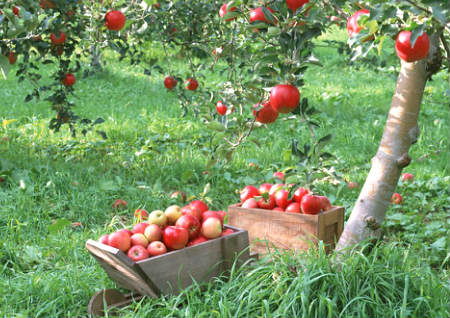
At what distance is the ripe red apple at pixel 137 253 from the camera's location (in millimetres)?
2246

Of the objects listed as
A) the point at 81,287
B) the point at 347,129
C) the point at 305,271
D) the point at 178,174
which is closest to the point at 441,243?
the point at 305,271

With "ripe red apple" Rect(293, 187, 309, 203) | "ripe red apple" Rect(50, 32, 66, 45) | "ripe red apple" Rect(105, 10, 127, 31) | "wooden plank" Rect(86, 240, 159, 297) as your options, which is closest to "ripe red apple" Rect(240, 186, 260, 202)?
"ripe red apple" Rect(293, 187, 309, 203)

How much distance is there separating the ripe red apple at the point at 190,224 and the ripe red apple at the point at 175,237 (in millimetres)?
66

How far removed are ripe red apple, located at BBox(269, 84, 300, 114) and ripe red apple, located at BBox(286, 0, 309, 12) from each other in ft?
0.82

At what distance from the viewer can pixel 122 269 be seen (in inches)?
88.9

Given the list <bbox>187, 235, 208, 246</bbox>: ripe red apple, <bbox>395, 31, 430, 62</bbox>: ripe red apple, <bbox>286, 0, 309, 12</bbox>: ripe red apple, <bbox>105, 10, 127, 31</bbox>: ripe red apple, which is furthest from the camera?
<bbox>105, 10, 127, 31</bbox>: ripe red apple

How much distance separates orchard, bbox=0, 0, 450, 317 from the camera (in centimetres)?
196

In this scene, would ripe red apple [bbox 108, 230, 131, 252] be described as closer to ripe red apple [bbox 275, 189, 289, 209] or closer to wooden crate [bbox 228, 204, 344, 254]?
wooden crate [bbox 228, 204, 344, 254]

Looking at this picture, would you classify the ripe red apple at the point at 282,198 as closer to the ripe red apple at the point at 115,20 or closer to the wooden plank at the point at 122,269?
the wooden plank at the point at 122,269

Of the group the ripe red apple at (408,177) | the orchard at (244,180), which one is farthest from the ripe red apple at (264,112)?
the ripe red apple at (408,177)

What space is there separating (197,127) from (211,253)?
363 cm

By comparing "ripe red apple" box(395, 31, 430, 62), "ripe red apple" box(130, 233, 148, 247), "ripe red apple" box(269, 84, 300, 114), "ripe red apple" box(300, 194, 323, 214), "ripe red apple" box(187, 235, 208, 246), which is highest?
"ripe red apple" box(395, 31, 430, 62)

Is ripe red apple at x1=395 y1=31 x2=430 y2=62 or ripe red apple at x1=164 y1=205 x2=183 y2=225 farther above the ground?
ripe red apple at x1=395 y1=31 x2=430 y2=62

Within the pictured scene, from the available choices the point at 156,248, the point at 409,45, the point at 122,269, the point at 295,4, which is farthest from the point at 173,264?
the point at 409,45
